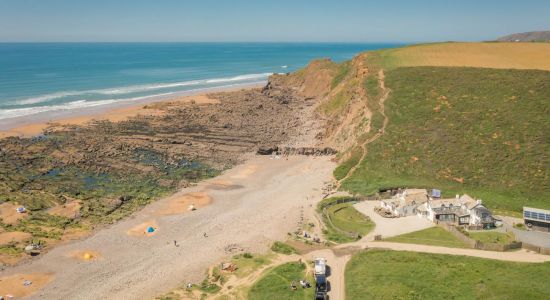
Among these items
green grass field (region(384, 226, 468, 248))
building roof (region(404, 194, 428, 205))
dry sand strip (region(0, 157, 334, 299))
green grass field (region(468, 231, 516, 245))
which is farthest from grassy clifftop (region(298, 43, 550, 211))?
green grass field (region(384, 226, 468, 248))

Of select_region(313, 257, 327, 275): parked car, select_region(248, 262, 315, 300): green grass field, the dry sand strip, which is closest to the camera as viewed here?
select_region(248, 262, 315, 300): green grass field

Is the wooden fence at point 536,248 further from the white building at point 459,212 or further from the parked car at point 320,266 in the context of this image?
the parked car at point 320,266

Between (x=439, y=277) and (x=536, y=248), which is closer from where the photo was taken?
(x=439, y=277)

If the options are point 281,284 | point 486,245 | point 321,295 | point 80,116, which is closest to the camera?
point 321,295

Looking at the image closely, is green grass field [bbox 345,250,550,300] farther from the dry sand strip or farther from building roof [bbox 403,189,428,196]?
building roof [bbox 403,189,428,196]

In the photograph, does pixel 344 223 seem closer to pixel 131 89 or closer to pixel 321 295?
pixel 321 295

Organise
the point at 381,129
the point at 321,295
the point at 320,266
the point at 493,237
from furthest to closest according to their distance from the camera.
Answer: the point at 381,129, the point at 493,237, the point at 320,266, the point at 321,295

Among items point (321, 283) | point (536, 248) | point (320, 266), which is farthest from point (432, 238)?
point (321, 283)
